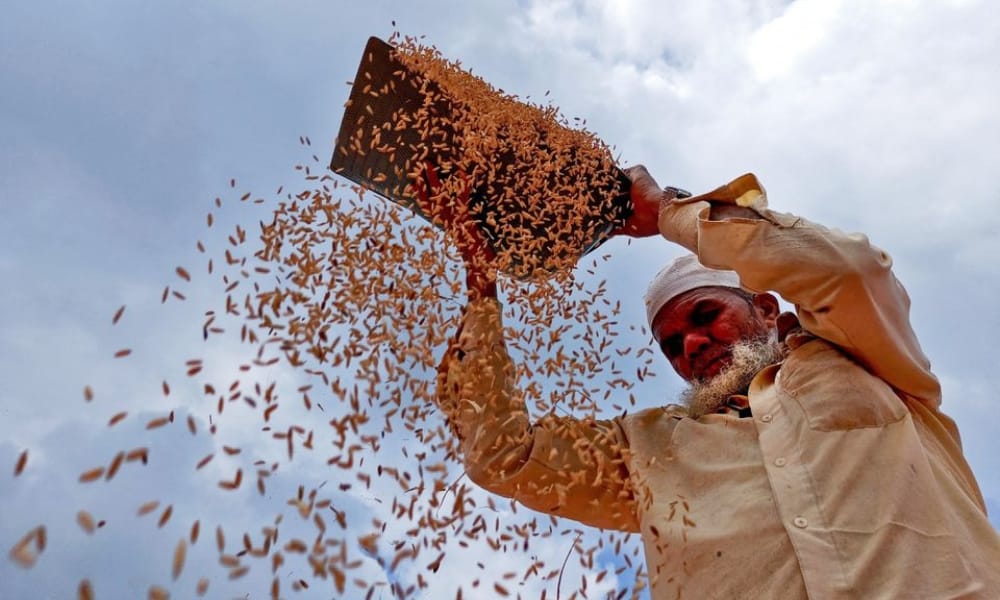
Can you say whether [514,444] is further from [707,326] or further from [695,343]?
[707,326]

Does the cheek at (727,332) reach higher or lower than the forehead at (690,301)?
lower

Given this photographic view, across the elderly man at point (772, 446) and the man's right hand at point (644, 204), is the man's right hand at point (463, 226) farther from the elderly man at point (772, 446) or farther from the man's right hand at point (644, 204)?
the man's right hand at point (644, 204)

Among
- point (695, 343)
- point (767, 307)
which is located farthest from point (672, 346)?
point (767, 307)

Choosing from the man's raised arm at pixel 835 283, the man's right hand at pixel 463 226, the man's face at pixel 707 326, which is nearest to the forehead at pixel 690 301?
the man's face at pixel 707 326

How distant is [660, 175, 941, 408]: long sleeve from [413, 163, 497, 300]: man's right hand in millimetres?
947

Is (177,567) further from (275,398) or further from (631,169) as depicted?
(631,169)

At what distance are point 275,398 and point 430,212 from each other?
3.63 ft

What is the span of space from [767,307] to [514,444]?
170 cm

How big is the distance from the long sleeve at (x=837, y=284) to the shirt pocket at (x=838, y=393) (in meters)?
0.07

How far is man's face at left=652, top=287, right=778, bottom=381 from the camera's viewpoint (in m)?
3.60

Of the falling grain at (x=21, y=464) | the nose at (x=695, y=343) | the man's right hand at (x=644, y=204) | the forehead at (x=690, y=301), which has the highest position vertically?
the man's right hand at (x=644, y=204)

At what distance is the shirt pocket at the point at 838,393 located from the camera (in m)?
2.50

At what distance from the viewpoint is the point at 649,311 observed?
398cm

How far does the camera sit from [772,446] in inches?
102
